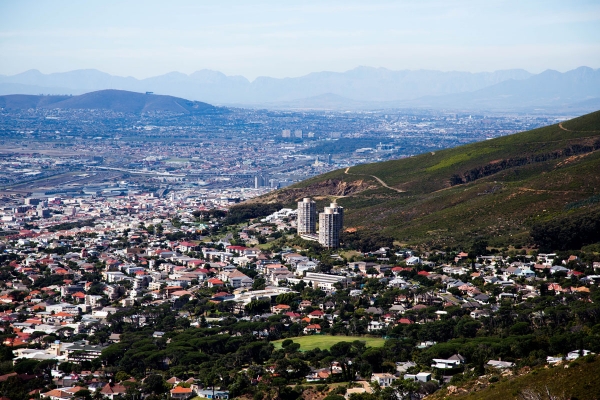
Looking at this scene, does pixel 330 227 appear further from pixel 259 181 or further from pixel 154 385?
pixel 259 181

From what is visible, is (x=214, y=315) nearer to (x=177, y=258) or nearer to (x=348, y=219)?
(x=177, y=258)

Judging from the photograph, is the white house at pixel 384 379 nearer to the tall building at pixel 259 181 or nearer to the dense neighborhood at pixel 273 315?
the dense neighborhood at pixel 273 315

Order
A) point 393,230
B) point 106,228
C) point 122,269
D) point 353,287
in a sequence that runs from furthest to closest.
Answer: point 106,228 → point 393,230 → point 122,269 → point 353,287

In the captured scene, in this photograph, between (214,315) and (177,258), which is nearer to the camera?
(214,315)

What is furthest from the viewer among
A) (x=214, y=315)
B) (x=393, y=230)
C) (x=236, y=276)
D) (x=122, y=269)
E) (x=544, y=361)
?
(x=393, y=230)

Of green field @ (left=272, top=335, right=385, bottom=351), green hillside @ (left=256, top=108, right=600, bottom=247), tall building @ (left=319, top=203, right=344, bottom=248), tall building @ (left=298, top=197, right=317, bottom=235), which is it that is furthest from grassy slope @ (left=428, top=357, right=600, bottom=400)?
tall building @ (left=298, top=197, right=317, bottom=235)

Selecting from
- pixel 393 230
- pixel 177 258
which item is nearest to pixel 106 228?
pixel 177 258
